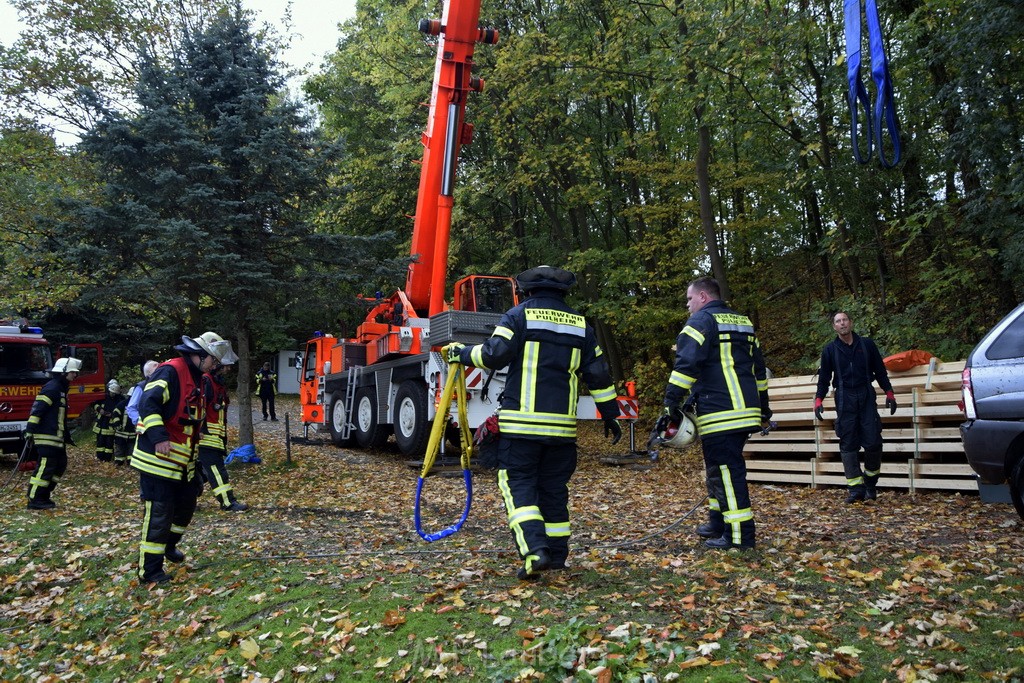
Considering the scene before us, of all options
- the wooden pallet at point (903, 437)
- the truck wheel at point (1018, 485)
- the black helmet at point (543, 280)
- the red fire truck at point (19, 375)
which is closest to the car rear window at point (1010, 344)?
the truck wheel at point (1018, 485)

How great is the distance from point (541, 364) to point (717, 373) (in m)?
1.40

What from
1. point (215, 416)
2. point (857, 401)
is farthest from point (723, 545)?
point (215, 416)

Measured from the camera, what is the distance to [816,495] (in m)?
8.54

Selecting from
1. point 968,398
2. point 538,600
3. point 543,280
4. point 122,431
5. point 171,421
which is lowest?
point 538,600

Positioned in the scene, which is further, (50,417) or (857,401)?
(50,417)

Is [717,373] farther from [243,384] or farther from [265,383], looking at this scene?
[265,383]

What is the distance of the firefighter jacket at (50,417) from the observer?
9727 mm

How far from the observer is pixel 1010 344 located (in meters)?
5.48

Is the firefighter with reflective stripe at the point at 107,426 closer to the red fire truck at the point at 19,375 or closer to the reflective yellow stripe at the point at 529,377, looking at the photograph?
the red fire truck at the point at 19,375

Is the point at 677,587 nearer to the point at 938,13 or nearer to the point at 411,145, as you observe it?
the point at 938,13

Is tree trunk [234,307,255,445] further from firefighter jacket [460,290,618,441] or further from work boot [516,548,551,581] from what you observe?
work boot [516,548,551,581]

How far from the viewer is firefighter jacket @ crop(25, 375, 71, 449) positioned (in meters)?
9.73

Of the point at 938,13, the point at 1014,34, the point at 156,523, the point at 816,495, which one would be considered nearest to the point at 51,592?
the point at 156,523

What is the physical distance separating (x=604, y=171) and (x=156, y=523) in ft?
51.8
